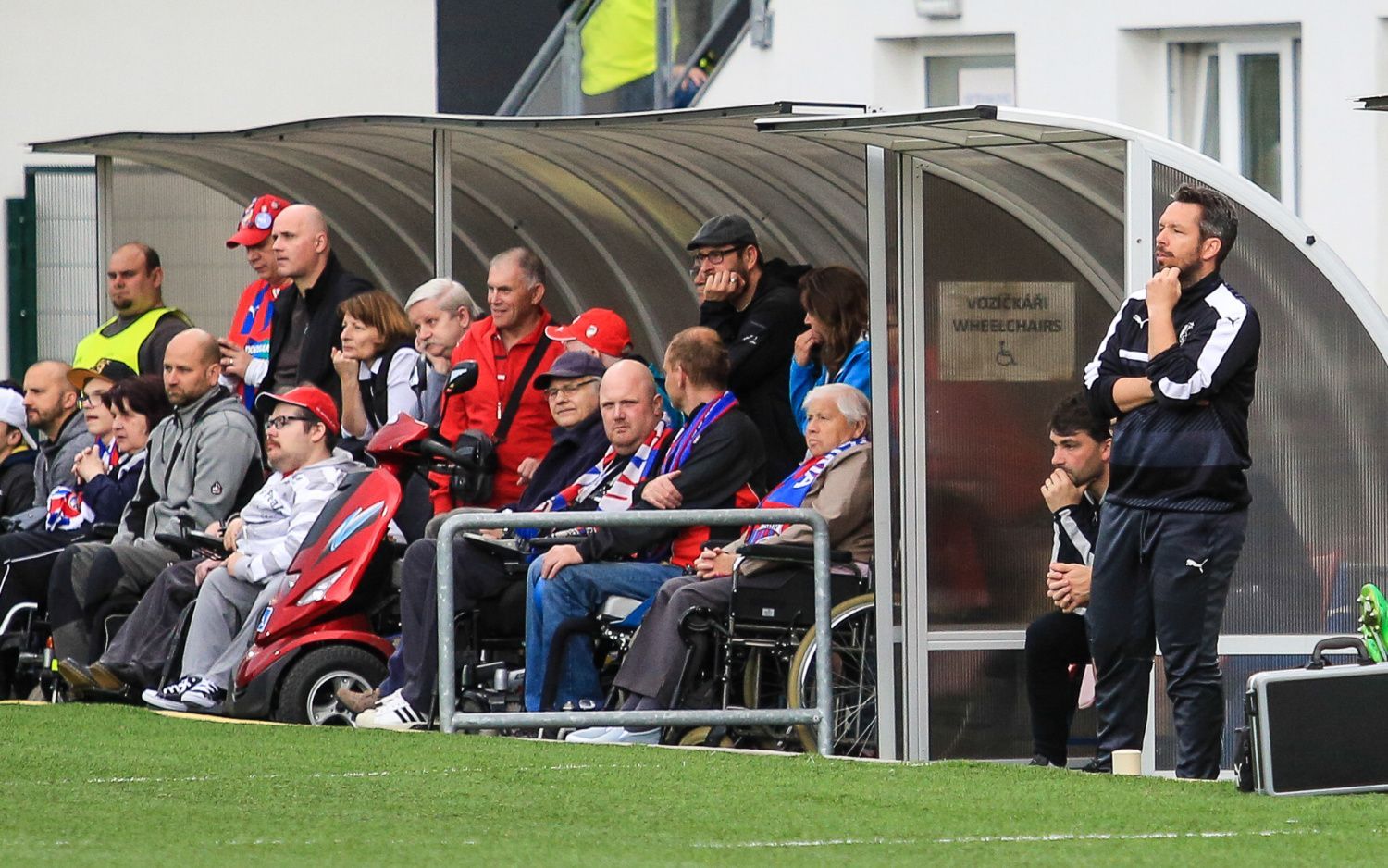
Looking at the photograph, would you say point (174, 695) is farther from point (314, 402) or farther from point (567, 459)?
point (567, 459)

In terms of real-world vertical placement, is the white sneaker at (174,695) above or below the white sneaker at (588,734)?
above

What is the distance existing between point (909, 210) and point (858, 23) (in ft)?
25.3

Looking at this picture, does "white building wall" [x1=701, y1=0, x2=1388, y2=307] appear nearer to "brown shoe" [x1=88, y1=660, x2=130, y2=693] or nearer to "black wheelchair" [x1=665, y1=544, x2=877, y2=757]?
"black wheelchair" [x1=665, y1=544, x2=877, y2=757]

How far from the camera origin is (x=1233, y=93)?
53.5 feet

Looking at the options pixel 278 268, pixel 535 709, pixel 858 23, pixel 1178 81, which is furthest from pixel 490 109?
pixel 535 709

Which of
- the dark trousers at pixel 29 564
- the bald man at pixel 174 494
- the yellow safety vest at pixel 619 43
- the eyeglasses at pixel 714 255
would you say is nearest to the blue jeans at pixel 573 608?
the eyeglasses at pixel 714 255

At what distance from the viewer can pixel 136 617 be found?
1181cm

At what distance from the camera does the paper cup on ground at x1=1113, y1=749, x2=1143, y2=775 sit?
857 centimetres

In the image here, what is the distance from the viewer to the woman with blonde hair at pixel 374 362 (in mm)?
12055

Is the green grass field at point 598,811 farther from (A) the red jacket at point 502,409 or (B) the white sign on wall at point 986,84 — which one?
(B) the white sign on wall at point 986,84

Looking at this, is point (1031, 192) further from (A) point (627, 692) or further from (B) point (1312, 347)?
(A) point (627, 692)

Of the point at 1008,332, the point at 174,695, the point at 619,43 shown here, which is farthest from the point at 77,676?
the point at 619,43

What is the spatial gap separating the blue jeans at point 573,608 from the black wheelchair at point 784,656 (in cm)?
39

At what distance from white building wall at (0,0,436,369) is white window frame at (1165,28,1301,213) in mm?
8166
